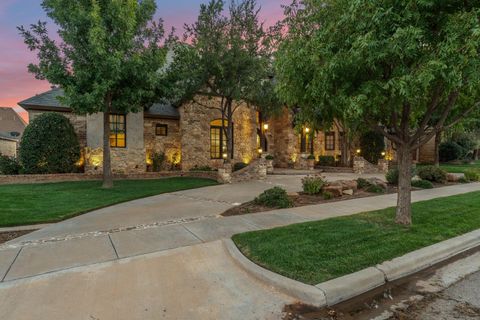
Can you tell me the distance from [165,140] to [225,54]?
22.5 ft

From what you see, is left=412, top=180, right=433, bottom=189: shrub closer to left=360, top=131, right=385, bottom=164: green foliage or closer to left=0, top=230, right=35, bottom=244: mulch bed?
left=360, top=131, right=385, bottom=164: green foliage

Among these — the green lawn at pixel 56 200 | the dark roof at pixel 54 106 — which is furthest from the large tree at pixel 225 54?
the green lawn at pixel 56 200

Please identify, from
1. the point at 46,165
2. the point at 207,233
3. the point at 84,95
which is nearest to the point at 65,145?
the point at 46,165

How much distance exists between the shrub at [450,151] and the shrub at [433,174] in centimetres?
1546

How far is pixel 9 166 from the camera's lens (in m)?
13.1

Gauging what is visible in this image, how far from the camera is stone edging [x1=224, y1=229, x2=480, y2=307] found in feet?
10.3

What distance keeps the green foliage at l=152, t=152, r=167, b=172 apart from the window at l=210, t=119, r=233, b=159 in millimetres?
3178

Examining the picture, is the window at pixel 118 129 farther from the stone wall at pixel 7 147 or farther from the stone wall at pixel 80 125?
the stone wall at pixel 7 147

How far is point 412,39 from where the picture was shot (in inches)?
148

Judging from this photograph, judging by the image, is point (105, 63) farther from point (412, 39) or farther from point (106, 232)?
point (412, 39)

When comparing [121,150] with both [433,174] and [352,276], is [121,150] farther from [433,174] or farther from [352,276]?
[433,174]

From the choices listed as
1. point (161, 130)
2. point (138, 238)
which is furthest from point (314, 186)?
point (161, 130)

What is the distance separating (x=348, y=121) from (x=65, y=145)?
13440mm

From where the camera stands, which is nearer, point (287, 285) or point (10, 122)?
point (287, 285)
